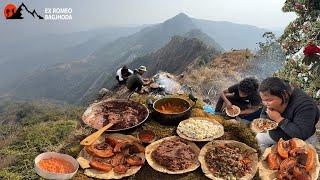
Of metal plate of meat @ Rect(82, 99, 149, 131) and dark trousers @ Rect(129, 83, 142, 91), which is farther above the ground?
metal plate of meat @ Rect(82, 99, 149, 131)

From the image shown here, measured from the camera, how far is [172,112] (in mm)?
6641

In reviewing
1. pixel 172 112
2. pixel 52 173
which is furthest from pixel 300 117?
pixel 52 173

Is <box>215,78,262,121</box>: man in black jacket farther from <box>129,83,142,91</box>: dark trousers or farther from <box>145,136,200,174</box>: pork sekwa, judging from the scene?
<box>145,136,200,174</box>: pork sekwa

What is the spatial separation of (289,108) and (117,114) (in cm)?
297

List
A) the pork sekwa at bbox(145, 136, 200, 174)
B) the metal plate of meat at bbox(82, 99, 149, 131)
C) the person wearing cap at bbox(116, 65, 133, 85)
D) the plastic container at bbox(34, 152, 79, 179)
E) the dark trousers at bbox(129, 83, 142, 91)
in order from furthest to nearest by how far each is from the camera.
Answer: the person wearing cap at bbox(116, 65, 133, 85) < the dark trousers at bbox(129, 83, 142, 91) < the metal plate of meat at bbox(82, 99, 149, 131) < the pork sekwa at bbox(145, 136, 200, 174) < the plastic container at bbox(34, 152, 79, 179)

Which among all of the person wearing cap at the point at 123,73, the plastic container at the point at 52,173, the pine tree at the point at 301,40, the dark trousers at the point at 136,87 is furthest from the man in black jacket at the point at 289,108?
the person wearing cap at the point at 123,73

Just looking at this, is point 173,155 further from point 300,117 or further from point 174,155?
point 300,117

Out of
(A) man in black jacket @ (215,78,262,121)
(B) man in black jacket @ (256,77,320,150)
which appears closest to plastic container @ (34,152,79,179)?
(B) man in black jacket @ (256,77,320,150)

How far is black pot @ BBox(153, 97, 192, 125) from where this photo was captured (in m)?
6.26

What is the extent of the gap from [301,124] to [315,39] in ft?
22.1

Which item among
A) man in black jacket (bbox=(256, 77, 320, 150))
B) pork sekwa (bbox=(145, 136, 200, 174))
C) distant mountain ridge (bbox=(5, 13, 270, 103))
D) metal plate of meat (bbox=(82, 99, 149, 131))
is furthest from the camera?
distant mountain ridge (bbox=(5, 13, 270, 103))

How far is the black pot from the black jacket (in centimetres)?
169

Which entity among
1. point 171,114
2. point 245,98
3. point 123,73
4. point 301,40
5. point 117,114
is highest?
point 301,40

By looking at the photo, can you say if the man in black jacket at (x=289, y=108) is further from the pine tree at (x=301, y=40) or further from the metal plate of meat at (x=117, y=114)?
the pine tree at (x=301, y=40)
